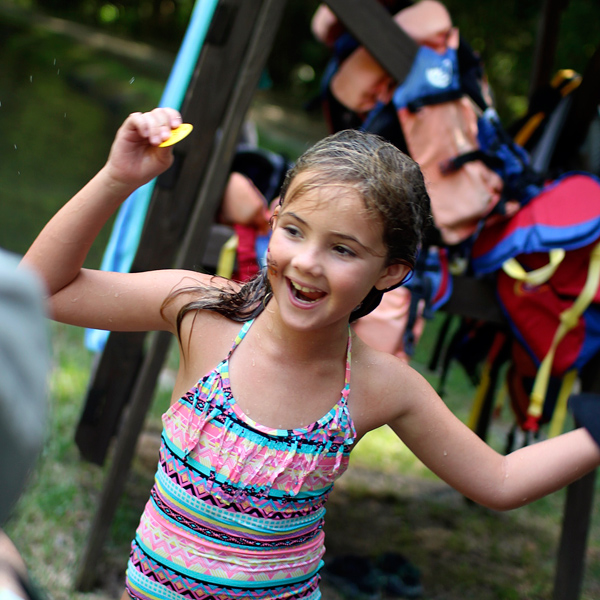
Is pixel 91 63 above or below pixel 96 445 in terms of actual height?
below

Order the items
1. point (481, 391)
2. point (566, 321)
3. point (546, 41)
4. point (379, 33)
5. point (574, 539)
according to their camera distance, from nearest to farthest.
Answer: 1. point (379, 33)
2. point (566, 321)
3. point (574, 539)
4. point (481, 391)
5. point (546, 41)

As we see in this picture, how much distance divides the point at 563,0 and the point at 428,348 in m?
3.62

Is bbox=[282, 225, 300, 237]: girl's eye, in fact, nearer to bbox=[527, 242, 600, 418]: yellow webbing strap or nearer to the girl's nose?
the girl's nose

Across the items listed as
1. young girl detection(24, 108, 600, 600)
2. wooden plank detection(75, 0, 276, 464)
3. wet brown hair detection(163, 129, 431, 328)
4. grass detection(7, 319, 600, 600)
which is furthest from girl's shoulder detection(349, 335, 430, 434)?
grass detection(7, 319, 600, 600)

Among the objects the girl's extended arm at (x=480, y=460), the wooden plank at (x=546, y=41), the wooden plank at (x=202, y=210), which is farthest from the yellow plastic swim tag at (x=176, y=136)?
the wooden plank at (x=546, y=41)

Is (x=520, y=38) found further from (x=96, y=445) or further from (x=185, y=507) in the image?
(x=185, y=507)

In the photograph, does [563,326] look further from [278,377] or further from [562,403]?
[278,377]

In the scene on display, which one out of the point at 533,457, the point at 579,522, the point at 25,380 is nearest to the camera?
the point at 25,380

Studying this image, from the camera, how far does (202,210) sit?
8.66ft

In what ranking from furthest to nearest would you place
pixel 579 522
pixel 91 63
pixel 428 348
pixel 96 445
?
pixel 91 63, pixel 428 348, pixel 96 445, pixel 579 522

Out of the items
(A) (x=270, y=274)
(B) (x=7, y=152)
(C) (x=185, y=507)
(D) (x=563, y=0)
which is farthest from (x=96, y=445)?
(B) (x=7, y=152)

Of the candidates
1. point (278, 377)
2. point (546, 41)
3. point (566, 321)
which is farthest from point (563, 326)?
point (546, 41)

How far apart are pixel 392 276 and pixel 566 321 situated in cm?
142

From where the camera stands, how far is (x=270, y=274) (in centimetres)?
146
